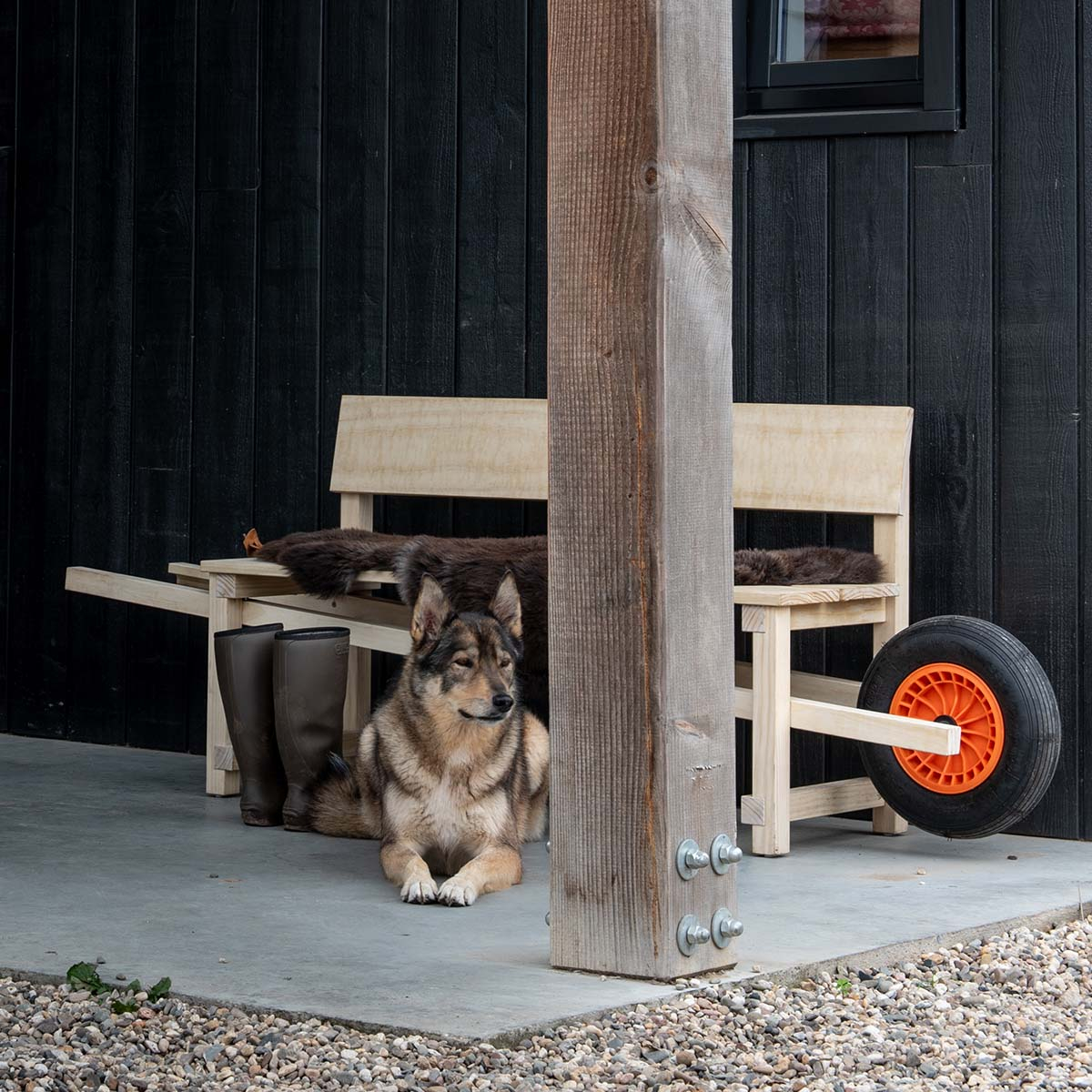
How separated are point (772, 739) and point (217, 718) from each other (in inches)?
68.2

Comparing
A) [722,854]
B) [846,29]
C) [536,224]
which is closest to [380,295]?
[536,224]

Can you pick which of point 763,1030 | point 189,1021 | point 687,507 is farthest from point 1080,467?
point 189,1021

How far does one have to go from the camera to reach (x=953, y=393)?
15.9 feet

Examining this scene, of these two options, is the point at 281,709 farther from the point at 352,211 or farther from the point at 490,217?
the point at 352,211

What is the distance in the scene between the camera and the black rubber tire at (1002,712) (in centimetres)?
429

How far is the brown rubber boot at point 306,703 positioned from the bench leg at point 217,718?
0.51 metres

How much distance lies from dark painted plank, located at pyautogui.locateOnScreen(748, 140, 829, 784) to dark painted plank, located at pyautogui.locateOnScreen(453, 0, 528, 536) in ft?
2.64

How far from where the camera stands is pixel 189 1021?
300cm

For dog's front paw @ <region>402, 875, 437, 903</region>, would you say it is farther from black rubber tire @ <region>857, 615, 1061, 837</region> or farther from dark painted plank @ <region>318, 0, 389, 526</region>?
dark painted plank @ <region>318, 0, 389, 526</region>

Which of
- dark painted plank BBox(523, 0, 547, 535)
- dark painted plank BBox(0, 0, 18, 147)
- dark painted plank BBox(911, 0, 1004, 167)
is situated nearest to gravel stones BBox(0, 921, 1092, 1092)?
dark painted plank BBox(911, 0, 1004, 167)

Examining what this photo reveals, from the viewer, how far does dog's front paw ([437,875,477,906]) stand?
3.88 meters

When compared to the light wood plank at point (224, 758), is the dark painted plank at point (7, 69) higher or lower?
higher

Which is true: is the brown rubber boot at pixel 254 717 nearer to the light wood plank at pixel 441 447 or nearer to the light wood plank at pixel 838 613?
the light wood plank at pixel 441 447

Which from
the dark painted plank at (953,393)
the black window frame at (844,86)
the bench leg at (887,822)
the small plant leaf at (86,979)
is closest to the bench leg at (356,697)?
the bench leg at (887,822)
